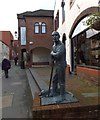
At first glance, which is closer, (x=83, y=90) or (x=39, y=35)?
(x=83, y=90)

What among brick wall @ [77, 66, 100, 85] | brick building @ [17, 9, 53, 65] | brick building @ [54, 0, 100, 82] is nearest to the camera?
brick wall @ [77, 66, 100, 85]

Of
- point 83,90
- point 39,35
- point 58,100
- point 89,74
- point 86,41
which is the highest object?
point 39,35

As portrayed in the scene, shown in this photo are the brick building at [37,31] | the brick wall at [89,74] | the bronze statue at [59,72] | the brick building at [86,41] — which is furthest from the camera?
the brick building at [37,31]

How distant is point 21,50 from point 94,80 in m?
25.9

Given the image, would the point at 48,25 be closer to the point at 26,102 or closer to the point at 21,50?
the point at 21,50

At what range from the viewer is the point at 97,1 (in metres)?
10.6

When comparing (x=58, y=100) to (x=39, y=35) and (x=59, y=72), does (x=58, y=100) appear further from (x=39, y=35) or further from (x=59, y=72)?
(x=39, y=35)

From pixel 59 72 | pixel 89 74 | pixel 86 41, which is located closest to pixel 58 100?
pixel 59 72

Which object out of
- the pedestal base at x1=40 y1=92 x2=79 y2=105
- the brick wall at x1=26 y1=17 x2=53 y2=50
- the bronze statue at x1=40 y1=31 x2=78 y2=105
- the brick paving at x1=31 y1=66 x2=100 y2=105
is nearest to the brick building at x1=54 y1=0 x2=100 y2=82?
the brick paving at x1=31 y1=66 x2=100 y2=105

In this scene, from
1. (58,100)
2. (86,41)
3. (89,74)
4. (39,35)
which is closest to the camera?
(58,100)

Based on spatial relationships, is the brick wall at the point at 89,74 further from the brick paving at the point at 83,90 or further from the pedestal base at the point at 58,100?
the pedestal base at the point at 58,100

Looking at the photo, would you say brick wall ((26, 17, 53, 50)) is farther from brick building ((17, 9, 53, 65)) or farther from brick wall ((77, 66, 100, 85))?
brick wall ((77, 66, 100, 85))

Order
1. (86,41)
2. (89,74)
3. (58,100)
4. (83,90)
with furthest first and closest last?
(86,41), (89,74), (83,90), (58,100)

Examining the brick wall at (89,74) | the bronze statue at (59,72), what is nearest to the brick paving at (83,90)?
the brick wall at (89,74)
